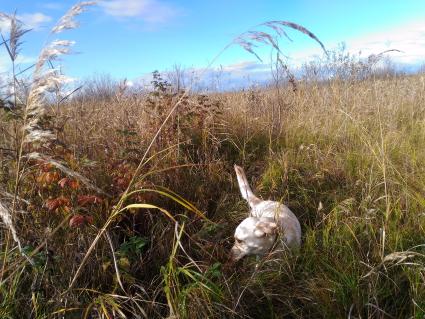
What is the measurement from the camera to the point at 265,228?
2.01 meters

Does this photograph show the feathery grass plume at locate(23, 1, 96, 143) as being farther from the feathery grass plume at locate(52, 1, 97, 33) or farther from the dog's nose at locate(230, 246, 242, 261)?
the dog's nose at locate(230, 246, 242, 261)

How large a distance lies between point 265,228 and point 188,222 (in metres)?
0.56

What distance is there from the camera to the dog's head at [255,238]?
6.58 ft

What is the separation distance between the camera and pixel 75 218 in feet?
5.86

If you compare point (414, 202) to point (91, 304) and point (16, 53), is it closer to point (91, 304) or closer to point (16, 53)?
point (91, 304)

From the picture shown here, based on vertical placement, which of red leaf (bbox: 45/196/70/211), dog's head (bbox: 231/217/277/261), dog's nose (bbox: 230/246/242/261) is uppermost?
red leaf (bbox: 45/196/70/211)

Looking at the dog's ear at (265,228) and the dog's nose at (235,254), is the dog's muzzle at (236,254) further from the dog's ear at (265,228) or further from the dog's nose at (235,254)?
the dog's ear at (265,228)

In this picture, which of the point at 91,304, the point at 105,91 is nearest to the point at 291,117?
the point at 105,91

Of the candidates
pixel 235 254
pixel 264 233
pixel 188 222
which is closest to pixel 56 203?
pixel 188 222

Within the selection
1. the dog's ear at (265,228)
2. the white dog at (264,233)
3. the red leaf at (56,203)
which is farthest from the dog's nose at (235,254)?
the red leaf at (56,203)

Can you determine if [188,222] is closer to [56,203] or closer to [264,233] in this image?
[264,233]

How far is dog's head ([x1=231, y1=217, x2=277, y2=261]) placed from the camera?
2.01 m

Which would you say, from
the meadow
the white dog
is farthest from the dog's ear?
the meadow

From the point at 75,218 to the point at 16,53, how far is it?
32.3 inches
